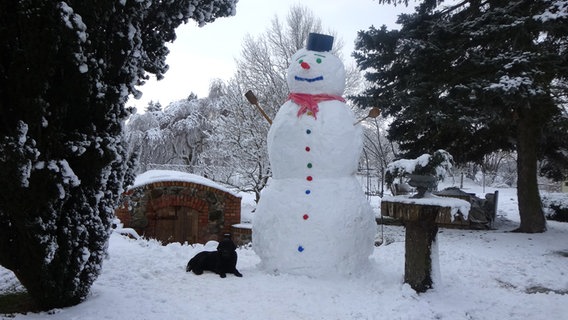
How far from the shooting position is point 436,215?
4551 millimetres

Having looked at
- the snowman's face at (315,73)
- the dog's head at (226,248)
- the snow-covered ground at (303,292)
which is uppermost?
the snowman's face at (315,73)

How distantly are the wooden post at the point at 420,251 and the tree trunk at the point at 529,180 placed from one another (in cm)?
652

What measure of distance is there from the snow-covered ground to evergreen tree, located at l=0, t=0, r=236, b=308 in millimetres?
Answer: 398

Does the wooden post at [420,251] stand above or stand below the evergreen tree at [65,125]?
below

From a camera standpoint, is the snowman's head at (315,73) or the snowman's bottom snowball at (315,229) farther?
the snowman's head at (315,73)

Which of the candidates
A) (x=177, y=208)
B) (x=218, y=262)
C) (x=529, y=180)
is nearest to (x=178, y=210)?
(x=177, y=208)

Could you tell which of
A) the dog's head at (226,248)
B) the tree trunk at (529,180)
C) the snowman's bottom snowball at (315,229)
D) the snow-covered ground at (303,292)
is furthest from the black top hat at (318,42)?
the tree trunk at (529,180)

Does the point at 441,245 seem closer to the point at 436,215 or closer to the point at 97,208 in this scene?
the point at 436,215

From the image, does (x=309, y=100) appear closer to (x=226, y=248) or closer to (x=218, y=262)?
(x=226, y=248)

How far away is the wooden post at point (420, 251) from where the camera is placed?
4.66 metres

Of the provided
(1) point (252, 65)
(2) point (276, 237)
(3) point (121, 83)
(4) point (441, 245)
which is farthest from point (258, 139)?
(3) point (121, 83)

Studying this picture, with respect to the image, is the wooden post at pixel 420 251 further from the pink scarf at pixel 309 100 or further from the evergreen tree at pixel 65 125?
the evergreen tree at pixel 65 125

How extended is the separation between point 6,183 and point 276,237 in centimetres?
294

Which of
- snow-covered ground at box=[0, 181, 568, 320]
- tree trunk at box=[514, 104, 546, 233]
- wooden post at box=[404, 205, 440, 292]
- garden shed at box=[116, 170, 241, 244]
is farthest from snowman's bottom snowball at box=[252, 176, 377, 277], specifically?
tree trunk at box=[514, 104, 546, 233]
